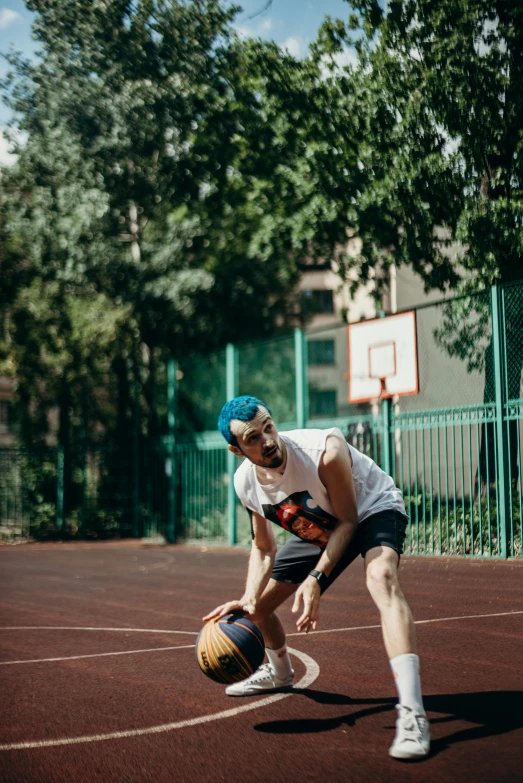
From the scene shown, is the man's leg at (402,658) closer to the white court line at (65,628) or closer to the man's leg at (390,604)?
the man's leg at (390,604)

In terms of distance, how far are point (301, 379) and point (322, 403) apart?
1278 mm

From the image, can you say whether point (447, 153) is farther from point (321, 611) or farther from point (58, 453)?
point (58, 453)

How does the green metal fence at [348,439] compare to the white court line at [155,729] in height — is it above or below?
above

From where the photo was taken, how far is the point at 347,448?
454cm

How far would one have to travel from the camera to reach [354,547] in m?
4.54

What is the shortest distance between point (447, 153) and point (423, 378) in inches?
144

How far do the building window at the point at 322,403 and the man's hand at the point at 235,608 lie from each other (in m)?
11.5

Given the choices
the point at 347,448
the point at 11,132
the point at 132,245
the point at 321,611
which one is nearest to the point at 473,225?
the point at 321,611

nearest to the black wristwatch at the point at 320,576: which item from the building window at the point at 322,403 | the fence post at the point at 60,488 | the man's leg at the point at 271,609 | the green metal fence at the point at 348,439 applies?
→ the man's leg at the point at 271,609

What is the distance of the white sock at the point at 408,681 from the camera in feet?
12.7

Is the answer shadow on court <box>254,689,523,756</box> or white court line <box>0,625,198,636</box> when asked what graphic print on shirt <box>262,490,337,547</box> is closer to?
shadow on court <box>254,689,523,756</box>

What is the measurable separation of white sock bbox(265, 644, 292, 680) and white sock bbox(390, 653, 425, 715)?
1359 mm

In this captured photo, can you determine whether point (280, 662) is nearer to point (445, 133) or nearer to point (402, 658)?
point (402, 658)

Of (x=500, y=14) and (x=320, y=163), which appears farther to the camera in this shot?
(x=320, y=163)
